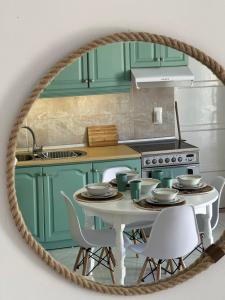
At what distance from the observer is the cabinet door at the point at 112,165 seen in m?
1.22

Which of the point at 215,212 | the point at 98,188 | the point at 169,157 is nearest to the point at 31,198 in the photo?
the point at 98,188

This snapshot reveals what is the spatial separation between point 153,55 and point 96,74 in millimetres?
169

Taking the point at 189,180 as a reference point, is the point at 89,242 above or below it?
below

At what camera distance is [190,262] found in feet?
4.06

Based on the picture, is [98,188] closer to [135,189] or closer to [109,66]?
[135,189]

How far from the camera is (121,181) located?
48.6 inches

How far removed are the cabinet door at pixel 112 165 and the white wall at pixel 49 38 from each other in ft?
0.79

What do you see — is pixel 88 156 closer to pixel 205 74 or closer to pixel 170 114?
pixel 170 114

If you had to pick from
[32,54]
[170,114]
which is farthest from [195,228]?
[32,54]

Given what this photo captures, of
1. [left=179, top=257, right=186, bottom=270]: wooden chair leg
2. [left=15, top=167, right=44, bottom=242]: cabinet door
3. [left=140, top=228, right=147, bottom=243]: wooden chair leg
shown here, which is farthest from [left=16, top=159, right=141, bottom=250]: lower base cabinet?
[left=179, top=257, right=186, bottom=270]: wooden chair leg

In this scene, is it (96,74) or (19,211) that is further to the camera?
Answer: (96,74)

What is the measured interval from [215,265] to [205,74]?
51 cm

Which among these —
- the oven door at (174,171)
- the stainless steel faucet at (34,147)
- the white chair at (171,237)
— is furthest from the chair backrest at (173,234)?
the stainless steel faucet at (34,147)

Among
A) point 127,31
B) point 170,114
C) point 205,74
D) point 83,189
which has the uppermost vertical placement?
point 127,31
